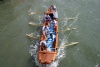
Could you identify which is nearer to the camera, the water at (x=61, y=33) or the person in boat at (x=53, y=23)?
the water at (x=61, y=33)

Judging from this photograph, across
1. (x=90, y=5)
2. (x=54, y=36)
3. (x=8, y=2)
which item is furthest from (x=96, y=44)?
(x=8, y=2)

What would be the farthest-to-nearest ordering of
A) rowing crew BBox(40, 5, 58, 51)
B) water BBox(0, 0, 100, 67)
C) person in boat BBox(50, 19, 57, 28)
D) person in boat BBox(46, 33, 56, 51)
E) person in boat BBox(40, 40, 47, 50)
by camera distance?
person in boat BBox(50, 19, 57, 28), rowing crew BBox(40, 5, 58, 51), person in boat BBox(46, 33, 56, 51), water BBox(0, 0, 100, 67), person in boat BBox(40, 40, 47, 50)

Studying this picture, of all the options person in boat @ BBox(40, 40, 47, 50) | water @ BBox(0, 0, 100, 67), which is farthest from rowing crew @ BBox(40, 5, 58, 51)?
water @ BBox(0, 0, 100, 67)

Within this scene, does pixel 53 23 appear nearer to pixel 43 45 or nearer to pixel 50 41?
pixel 50 41

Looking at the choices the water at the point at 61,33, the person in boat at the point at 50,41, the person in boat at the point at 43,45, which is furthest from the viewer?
the person in boat at the point at 50,41

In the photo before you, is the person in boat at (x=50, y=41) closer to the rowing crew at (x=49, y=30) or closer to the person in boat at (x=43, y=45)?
the rowing crew at (x=49, y=30)

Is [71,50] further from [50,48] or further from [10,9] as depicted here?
[10,9]

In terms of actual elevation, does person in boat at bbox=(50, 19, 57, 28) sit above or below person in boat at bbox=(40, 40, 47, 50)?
above

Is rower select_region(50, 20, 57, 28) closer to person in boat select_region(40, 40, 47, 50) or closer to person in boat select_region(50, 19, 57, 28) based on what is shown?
person in boat select_region(50, 19, 57, 28)

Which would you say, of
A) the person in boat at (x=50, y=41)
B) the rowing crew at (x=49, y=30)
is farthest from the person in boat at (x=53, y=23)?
the person in boat at (x=50, y=41)
